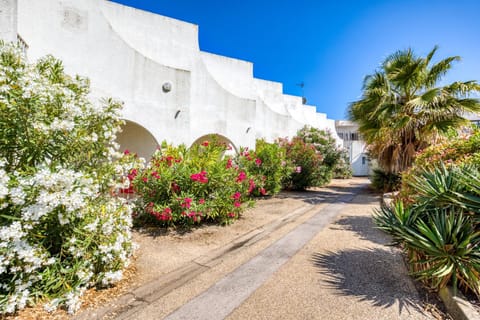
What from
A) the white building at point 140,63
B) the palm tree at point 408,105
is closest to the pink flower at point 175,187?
the white building at point 140,63

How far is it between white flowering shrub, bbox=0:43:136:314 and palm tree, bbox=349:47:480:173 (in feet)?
29.5

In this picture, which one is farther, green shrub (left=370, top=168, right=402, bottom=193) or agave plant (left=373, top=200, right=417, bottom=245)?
green shrub (left=370, top=168, right=402, bottom=193)

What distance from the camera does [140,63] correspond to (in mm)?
7230

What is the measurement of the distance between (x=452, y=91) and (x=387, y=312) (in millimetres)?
8445

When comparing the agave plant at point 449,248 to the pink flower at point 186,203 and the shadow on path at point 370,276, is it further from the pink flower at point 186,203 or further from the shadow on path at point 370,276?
the pink flower at point 186,203

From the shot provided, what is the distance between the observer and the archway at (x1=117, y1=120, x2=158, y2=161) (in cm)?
792

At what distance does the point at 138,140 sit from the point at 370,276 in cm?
790

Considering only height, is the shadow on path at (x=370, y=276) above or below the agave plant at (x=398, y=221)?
below

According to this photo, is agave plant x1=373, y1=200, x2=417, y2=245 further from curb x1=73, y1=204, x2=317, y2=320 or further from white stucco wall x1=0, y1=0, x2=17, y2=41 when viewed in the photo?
white stucco wall x1=0, y1=0, x2=17, y2=41

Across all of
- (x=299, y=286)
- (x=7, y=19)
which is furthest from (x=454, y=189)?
(x=7, y=19)

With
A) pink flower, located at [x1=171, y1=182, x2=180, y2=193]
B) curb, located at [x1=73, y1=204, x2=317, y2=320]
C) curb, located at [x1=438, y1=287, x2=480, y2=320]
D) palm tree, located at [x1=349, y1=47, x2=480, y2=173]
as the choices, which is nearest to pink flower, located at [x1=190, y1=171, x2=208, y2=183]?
pink flower, located at [x1=171, y1=182, x2=180, y2=193]

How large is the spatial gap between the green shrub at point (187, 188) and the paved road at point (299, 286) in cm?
141

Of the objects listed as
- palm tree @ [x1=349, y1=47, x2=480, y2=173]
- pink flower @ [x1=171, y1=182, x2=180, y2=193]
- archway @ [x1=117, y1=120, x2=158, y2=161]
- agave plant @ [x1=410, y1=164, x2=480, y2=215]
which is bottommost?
pink flower @ [x1=171, y1=182, x2=180, y2=193]

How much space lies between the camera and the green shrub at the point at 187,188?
16.4ft
